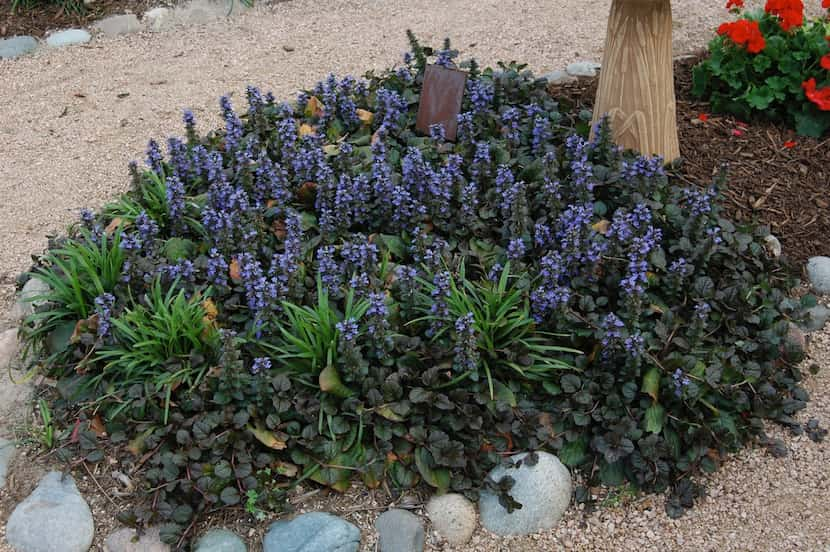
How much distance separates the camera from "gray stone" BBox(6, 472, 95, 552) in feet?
9.55

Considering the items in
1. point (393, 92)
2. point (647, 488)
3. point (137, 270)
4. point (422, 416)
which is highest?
point (393, 92)

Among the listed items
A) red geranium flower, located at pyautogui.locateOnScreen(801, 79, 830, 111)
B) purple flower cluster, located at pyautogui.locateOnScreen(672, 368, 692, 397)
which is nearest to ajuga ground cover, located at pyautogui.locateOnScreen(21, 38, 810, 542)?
purple flower cluster, located at pyautogui.locateOnScreen(672, 368, 692, 397)

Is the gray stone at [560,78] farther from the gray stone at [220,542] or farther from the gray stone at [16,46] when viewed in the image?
the gray stone at [16,46]

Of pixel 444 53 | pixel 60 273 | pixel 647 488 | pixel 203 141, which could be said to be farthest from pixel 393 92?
pixel 647 488

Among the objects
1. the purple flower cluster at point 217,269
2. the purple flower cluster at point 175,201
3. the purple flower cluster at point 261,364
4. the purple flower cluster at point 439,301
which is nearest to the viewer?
the purple flower cluster at point 261,364

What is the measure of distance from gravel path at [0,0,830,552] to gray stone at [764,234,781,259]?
1.31ft

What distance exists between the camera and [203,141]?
4.30 m

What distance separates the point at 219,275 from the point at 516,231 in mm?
1182

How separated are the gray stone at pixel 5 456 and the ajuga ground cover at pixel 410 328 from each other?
203 millimetres

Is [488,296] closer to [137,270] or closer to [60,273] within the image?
[137,270]

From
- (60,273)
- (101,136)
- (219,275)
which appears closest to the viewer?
(219,275)

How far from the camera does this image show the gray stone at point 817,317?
3.56 m

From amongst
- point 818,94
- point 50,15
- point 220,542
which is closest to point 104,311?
point 220,542

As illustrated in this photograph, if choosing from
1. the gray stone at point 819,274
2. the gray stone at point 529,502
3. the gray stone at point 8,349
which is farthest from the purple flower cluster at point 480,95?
the gray stone at point 8,349
